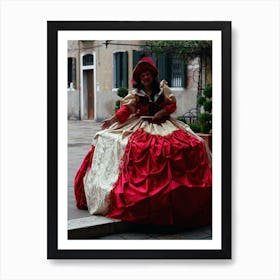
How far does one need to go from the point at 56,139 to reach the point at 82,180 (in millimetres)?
427

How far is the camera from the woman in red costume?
11.4 ft

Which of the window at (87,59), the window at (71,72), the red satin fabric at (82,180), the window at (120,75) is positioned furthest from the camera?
the red satin fabric at (82,180)

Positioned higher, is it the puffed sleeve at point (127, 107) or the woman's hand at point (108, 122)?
the puffed sleeve at point (127, 107)

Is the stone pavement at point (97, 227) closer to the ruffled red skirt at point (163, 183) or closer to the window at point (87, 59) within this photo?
the ruffled red skirt at point (163, 183)

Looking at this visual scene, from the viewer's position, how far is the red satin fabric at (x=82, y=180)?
366cm

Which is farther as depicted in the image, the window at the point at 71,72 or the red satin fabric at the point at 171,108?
the red satin fabric at the point at 171,108

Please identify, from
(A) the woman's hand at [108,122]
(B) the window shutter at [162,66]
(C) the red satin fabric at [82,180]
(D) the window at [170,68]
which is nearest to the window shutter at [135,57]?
(D) the window at [170,68]

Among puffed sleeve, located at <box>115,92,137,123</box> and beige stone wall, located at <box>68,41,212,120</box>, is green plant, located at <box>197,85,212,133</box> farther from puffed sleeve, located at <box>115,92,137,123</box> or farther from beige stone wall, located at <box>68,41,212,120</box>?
puffed sleeve, located at <box>115,92,137,123</box>

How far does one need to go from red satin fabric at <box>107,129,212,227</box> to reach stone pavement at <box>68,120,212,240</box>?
0.04 meters

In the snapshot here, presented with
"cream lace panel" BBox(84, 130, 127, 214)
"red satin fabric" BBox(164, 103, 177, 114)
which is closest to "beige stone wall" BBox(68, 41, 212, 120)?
"red satin fabric" BBox(164, 103, 177, 114)

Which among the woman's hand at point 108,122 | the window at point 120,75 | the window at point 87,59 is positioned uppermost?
the window at point 87,59

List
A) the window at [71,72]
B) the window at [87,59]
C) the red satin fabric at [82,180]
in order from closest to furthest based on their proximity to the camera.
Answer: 1. the window at [87,59]
2. the window at [71,72]
3. the red satin fabric at [82,180]
